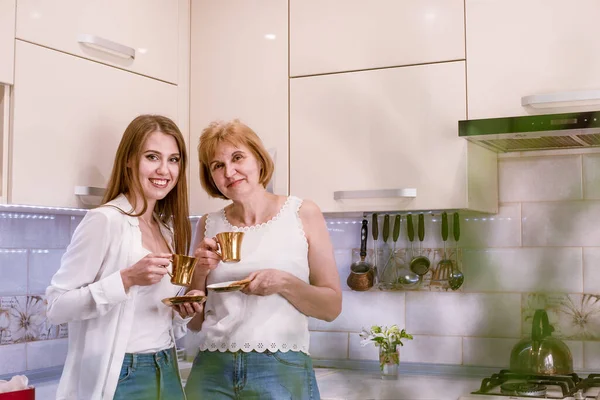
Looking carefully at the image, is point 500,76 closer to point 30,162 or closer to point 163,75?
point 163,75

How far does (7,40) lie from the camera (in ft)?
6.12

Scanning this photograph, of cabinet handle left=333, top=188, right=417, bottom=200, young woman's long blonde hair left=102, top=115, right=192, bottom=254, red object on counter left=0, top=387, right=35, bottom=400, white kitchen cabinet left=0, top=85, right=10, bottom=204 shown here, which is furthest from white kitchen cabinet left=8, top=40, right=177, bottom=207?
cabinet handle left=333, top=188, right=417, bottom=200

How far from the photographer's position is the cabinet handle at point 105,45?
6.70ft

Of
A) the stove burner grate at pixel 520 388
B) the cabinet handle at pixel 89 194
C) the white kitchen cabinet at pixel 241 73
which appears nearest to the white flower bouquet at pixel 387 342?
the white kitchen cabinet at pixel 241 73

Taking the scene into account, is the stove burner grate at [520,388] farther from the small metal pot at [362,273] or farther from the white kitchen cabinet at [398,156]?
the small metal pot at [362,273]

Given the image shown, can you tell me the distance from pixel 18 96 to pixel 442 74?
118cm

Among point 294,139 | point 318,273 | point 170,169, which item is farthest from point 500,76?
point 170,169

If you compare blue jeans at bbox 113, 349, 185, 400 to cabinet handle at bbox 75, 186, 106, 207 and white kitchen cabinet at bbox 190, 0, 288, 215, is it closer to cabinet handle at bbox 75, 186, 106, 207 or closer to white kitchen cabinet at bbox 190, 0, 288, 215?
cabinet handle at bbox 75, 186, 106, 207

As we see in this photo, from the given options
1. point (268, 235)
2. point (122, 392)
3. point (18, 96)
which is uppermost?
point (18, 96)

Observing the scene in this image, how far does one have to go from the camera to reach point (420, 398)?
33 cm

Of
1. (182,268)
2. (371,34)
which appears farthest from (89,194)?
(371,34)

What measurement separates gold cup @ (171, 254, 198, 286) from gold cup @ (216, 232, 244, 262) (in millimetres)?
115

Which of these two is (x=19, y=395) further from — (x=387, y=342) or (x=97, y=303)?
(x=387, y=342)

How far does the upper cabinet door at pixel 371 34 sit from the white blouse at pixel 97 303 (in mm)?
916
